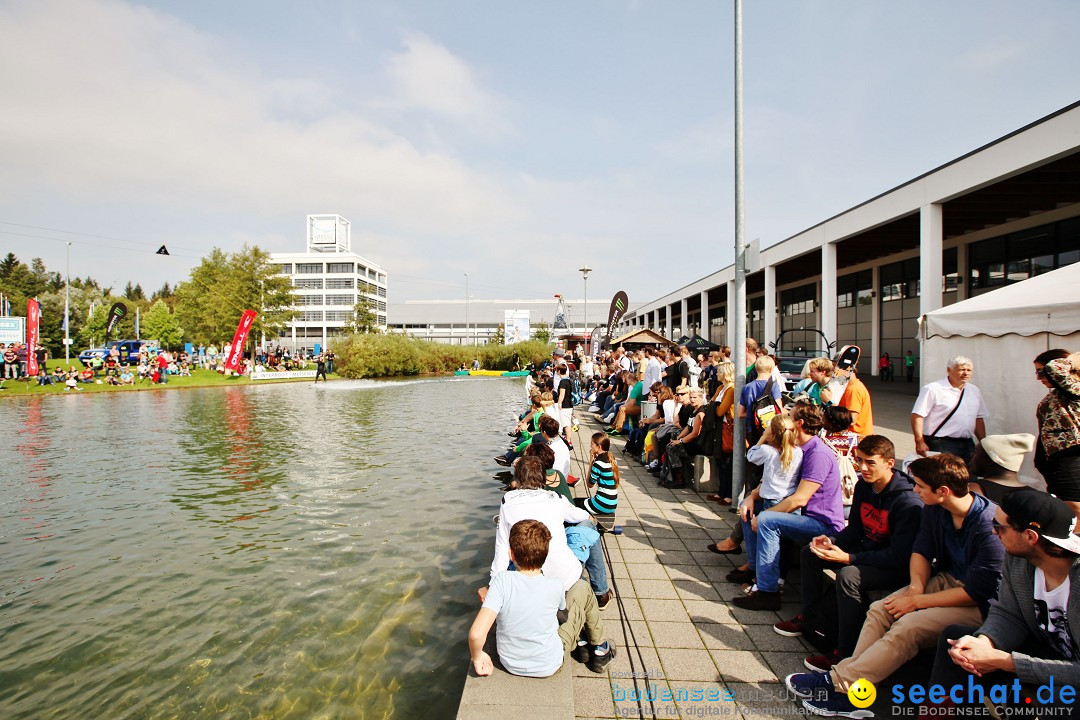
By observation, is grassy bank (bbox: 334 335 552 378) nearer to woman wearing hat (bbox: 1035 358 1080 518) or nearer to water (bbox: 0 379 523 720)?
water (bbox: 0 379 523 720)

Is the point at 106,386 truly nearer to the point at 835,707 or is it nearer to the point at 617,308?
the point at 617,308

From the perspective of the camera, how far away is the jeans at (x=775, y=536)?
164 inches

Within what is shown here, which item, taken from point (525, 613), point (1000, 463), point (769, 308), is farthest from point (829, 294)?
point (525, 613)

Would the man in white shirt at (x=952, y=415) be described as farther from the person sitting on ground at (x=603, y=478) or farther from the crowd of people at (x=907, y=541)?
the person sitting on ground at (x=603, y=478)

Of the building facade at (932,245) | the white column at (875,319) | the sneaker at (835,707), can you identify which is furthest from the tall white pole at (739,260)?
the white column at (875,319)

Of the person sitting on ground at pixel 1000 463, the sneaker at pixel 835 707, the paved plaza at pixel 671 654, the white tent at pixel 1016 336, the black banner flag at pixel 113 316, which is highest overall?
the black banner flag at pixel 113 316

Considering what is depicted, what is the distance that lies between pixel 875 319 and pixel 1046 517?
29.8 metres

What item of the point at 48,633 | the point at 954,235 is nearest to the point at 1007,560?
the point at 48,633

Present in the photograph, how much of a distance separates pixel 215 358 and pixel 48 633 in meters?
49.6

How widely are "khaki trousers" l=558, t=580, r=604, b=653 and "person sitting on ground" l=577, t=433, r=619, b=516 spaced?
1.85 metres

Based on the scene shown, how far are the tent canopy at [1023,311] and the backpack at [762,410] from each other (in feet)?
9.02

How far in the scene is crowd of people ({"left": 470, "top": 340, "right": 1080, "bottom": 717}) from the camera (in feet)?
7.87

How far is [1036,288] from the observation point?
247 inches

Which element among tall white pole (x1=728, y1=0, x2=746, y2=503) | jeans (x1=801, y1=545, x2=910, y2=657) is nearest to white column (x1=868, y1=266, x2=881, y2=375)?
tall white pole (x1=728, y1=0, x2=746, y2=503)
